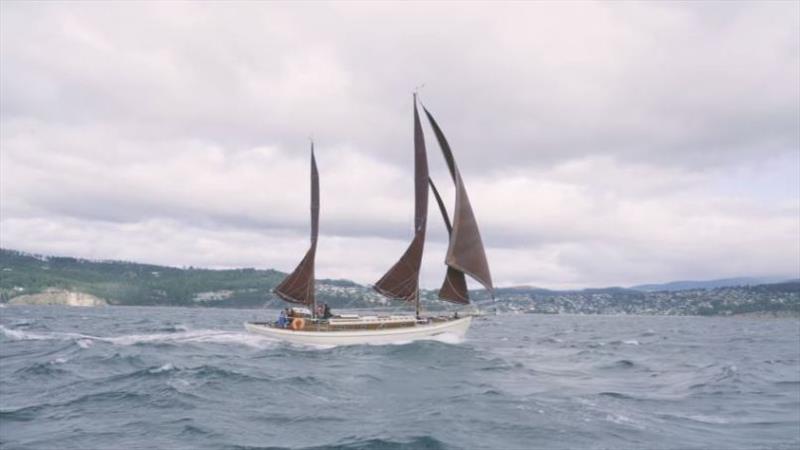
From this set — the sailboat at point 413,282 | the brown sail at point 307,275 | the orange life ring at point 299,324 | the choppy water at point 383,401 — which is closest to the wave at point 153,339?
the sailboat at point 413,282

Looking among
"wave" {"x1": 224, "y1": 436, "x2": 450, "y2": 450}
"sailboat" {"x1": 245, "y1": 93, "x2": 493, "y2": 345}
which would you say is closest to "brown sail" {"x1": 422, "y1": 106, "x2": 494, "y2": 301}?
"sailboat" {"x1": 245, "y1": 93, "x2": 493, "y2": 345}

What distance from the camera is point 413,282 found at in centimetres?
5794

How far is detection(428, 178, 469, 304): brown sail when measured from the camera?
56656 mm

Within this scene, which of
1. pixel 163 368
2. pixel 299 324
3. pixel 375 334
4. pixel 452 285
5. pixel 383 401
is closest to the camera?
pixel 383 401

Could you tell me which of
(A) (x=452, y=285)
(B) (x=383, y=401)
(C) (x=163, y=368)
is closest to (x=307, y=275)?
(A) (x=452, y=285)

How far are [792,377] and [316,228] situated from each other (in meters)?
38.8

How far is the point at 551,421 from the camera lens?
21906mm

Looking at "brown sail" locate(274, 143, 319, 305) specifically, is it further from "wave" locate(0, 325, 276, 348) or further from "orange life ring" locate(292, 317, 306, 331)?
"orange life ring" locate(292, 317, 306, 331)

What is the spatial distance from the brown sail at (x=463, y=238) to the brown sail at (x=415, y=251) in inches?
85.6

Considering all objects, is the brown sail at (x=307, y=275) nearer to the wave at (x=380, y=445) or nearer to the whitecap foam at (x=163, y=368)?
the whitecap foam at (x=163, y=368)

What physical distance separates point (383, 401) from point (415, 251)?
32281 mm

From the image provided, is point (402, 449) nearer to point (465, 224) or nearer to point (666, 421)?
point (666, 421)

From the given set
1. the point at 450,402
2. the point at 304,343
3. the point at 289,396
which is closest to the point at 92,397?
the point at 289,396

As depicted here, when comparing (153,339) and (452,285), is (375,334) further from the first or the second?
(153,339)
